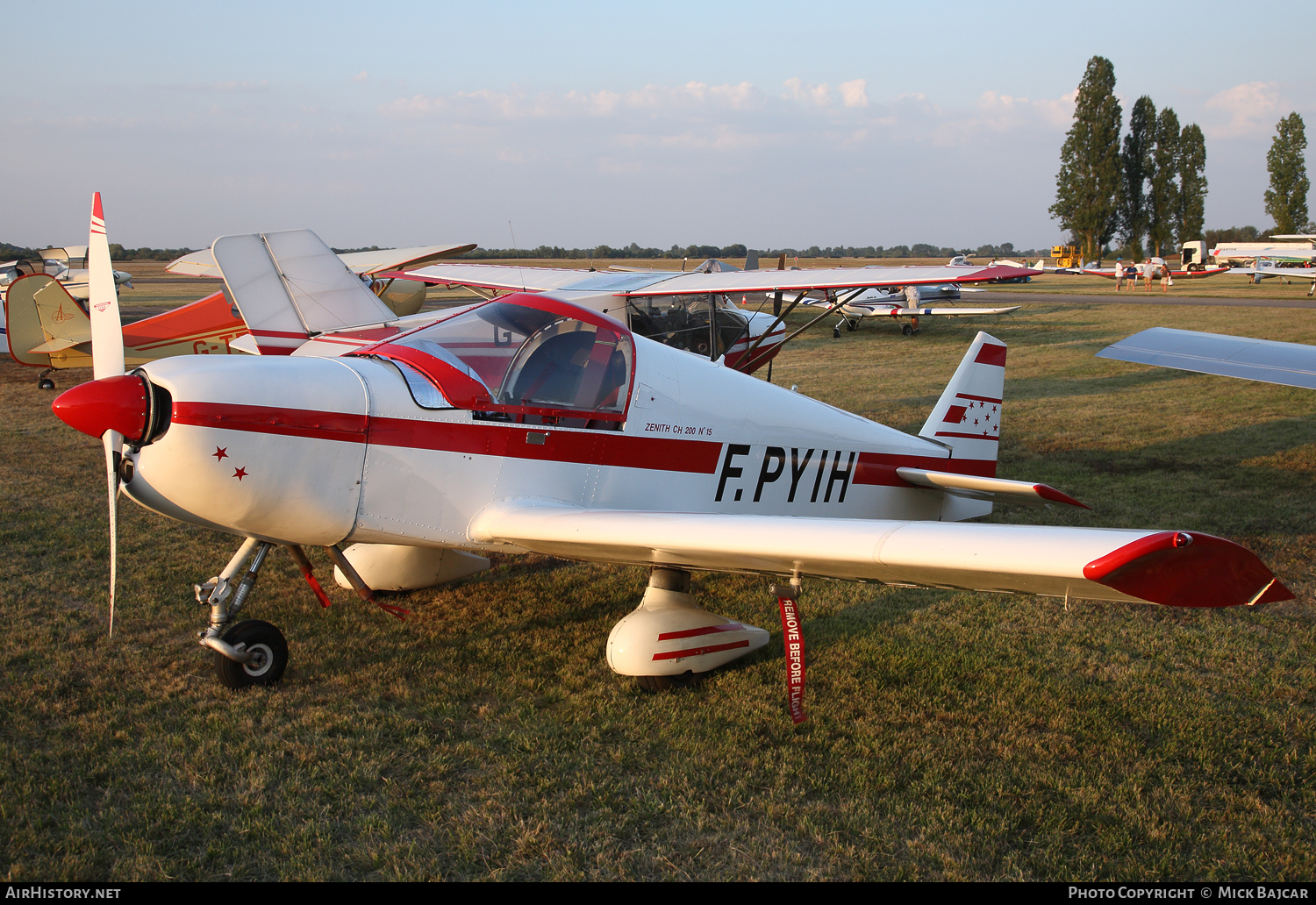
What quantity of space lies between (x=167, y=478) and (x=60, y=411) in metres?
0.47

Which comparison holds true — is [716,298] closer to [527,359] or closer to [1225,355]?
[1225,355]

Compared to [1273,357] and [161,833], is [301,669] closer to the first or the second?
[161,833]

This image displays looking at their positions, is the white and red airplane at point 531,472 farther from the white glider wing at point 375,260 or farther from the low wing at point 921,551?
the white glider wing at point 375,260

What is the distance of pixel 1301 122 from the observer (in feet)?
218

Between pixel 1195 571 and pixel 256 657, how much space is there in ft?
12.7

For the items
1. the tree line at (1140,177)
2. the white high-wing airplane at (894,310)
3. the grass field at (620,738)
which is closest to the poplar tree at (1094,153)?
the tree line at (1140,177)

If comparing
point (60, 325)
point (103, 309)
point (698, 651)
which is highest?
point (103, 309)

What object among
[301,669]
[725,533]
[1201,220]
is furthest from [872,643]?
[1201,220]

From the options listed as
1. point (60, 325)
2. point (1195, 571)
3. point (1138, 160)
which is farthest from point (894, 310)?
point (1138, 160)

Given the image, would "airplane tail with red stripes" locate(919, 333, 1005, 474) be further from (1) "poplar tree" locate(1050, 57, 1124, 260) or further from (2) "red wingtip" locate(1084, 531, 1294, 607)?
(1) "poplar tree" locate(1050, 57, 1124, 260)

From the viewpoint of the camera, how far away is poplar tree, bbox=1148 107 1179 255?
60.8m

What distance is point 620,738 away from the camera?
357cm

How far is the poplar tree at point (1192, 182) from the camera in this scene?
207 ft

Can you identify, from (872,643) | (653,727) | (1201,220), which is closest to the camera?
(653,727)
